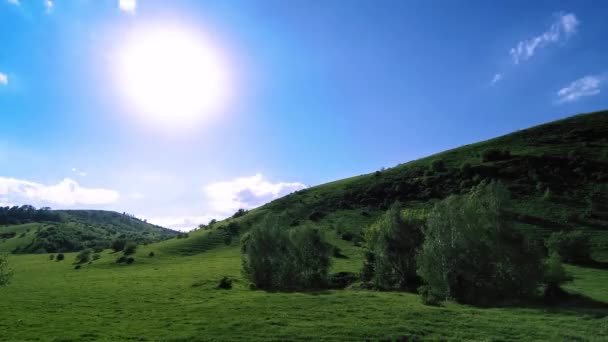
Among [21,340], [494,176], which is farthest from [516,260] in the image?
[494,176]

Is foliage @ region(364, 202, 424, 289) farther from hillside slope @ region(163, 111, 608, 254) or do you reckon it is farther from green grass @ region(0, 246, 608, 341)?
hillside slope @ region(163, 111, 608, 254)

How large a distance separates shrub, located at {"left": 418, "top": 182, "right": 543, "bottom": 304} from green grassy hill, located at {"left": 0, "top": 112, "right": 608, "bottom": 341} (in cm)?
273

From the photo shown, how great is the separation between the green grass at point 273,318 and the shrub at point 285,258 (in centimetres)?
995

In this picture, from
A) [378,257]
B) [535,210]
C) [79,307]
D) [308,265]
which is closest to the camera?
[79,307]

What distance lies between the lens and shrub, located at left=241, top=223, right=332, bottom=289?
192 feet

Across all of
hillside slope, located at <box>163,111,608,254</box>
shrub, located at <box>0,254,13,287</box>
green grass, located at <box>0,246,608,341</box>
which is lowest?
green grass, located at <box>0,246,608,341</box>

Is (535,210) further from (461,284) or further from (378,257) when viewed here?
(461,284)

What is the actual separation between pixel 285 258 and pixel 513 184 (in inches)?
2738

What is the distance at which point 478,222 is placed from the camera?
3981 cm

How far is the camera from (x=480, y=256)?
3894 centimetres

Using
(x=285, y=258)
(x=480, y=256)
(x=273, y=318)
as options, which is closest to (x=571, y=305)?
(x=480, y=256)

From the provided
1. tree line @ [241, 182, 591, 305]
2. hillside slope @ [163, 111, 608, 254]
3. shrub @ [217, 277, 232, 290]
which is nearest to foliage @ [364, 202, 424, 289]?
tree line @ [241, 182, 591, 305]

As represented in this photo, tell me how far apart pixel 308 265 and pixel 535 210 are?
56173 mm

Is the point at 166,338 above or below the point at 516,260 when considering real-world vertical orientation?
below
